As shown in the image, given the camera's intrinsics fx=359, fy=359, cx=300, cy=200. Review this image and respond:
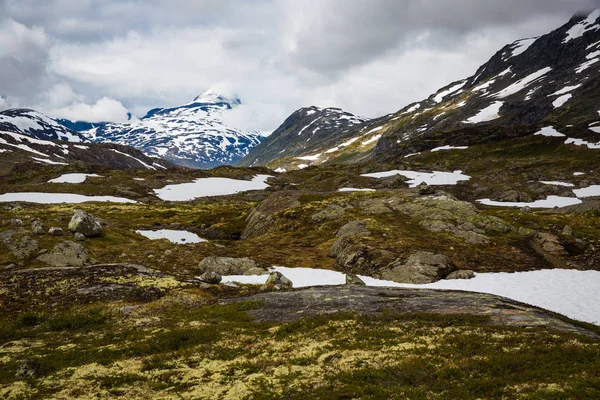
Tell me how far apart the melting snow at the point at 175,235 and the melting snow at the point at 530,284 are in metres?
37.8

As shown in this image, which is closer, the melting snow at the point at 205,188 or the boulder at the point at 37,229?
the boulder at the point at 37,229

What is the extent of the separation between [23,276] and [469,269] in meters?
50.0

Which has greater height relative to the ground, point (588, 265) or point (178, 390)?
point (588, 265)

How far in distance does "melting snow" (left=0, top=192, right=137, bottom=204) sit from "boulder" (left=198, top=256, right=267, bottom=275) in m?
105

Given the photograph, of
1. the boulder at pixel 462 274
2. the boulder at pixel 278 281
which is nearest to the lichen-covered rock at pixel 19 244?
the boulder at pixel 278 281

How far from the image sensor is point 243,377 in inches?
690

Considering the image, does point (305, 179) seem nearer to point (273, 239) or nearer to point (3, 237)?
point (273, 239)

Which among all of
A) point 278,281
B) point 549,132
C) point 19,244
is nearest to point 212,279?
point 278,281

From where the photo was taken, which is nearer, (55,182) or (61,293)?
(61,293)

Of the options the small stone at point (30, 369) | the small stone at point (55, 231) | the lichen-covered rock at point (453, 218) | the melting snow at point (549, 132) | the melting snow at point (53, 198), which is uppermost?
the melting snow at point (549, 132)

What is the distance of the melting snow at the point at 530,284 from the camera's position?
35.1m

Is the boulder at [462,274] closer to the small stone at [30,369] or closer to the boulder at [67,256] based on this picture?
the small stone at [30,369]

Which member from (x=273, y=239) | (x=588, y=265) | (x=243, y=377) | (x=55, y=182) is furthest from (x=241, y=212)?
(x=55, y=182)

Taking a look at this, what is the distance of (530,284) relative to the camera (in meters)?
41.0
